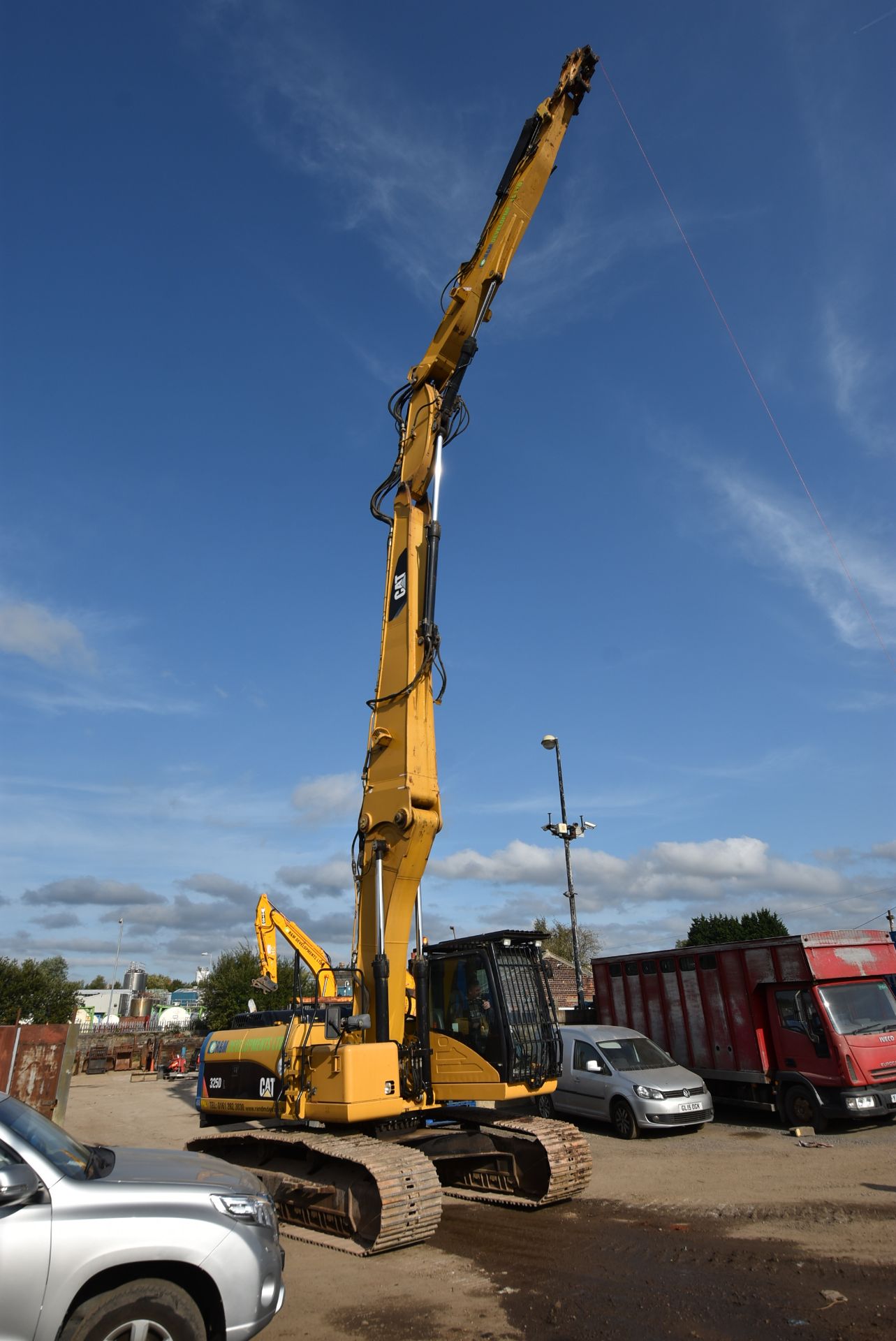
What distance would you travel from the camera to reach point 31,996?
1476 inches

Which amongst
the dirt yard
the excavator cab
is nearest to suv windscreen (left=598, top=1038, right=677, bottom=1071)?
the dirt yard

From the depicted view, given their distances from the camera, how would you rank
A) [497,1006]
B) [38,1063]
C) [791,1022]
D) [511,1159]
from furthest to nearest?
[38,1063] → [791,1022] → [511,1159] → [497,1006]

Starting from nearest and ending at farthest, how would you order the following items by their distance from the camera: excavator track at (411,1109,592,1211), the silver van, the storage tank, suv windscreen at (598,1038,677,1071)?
excavator track at (411,1109,592,1211) → the silver van → suv windscreen at (598,1038,677,1071) → the storage tank

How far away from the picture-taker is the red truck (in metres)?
13.0

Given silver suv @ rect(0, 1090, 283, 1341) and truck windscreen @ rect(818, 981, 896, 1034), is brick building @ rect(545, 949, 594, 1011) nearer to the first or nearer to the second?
truck windscreen @ rect(818, 981, 896, 1034)

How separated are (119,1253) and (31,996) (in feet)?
128

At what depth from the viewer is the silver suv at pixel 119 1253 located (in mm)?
4051

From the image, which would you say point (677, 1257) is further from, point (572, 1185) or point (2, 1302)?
point (2, 1302)

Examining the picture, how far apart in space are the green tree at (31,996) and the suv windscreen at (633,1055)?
100 feet

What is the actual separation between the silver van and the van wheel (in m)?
0.01

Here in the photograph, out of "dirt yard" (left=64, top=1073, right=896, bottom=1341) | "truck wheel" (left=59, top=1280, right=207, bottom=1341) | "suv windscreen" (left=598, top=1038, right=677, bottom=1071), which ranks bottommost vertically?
"dirt yard" (left=64, top=1073, right=896, bottom=1341)

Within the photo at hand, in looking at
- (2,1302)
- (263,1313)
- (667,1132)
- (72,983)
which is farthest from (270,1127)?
(72,983)

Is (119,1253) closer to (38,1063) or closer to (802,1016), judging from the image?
(802,1016)

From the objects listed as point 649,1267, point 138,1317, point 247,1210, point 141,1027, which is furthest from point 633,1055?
point 141,1027
